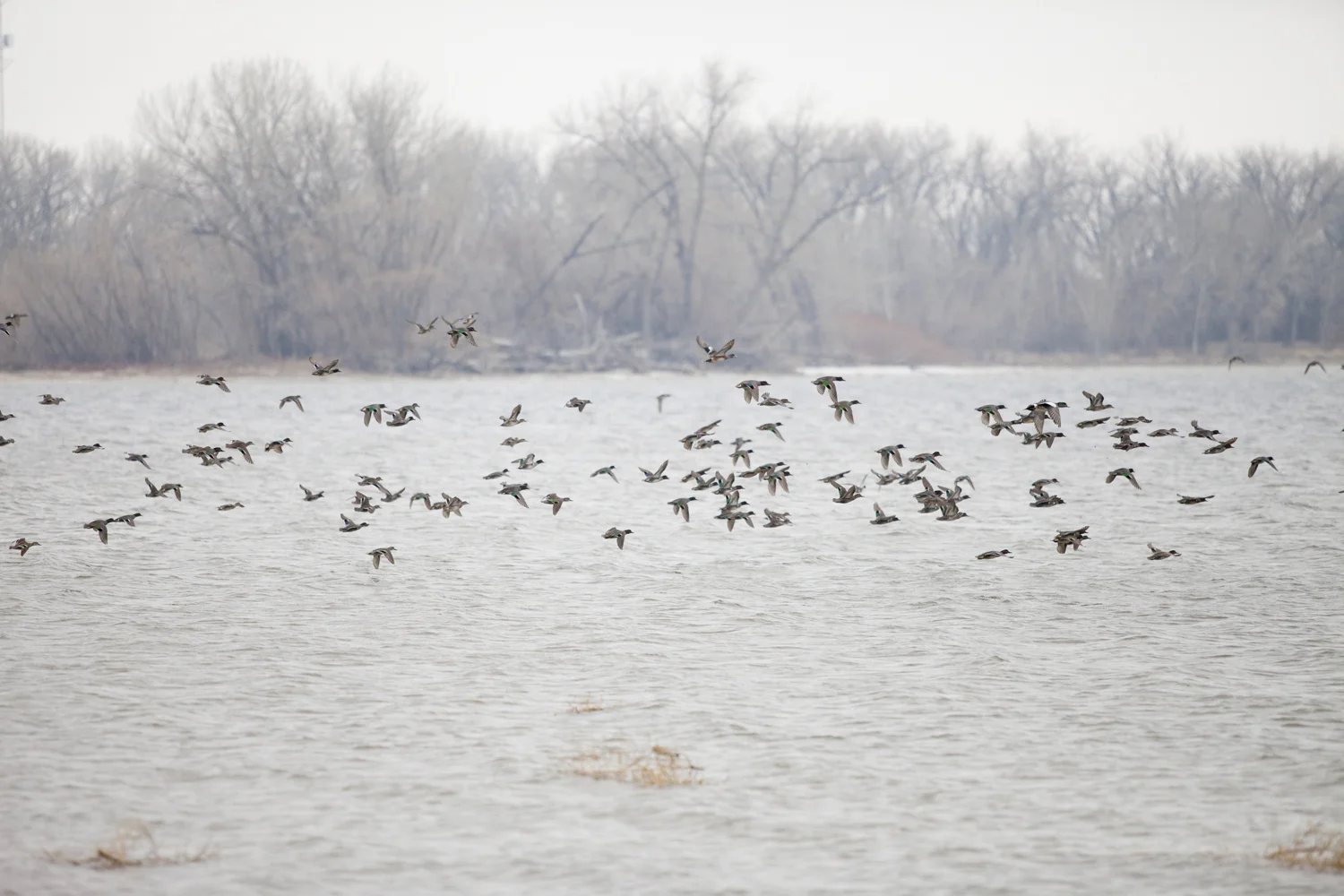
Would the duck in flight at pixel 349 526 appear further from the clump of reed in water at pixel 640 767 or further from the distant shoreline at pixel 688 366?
the distant shoreline at pixel 688 366

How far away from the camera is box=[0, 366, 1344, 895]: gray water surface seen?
9.40 metres

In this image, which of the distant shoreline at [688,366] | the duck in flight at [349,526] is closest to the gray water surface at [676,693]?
the duck in flight at [349,526]

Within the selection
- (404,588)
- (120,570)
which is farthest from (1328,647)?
(120,570)

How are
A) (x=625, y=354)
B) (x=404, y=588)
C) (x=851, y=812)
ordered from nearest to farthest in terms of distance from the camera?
1. (x=851, y=812)
2. (x=404, y=588)
3. (x=625, y=354)

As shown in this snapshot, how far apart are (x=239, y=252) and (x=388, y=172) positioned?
6.90m

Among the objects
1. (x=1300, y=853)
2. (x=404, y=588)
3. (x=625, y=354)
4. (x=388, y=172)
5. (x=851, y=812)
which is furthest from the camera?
(x=625, y=354)

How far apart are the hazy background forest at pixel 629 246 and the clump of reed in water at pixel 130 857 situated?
53877mm

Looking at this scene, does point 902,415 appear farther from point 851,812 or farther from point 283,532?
point 851,812

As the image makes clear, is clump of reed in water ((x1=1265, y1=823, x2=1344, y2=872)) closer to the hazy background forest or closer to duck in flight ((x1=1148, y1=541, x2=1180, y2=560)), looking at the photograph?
duck in flight ((x1=1148, y1=541, x2=1180, y2=560))

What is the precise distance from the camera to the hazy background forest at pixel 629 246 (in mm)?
61438

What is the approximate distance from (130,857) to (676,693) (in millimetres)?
4935

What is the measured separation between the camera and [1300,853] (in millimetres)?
9250

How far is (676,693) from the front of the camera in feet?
42.4

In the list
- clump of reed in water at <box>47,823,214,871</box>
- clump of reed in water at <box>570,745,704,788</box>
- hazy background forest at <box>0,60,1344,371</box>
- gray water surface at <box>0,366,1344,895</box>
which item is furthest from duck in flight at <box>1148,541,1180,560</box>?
hazy background forest at <box>0,60,1344,371</box>
